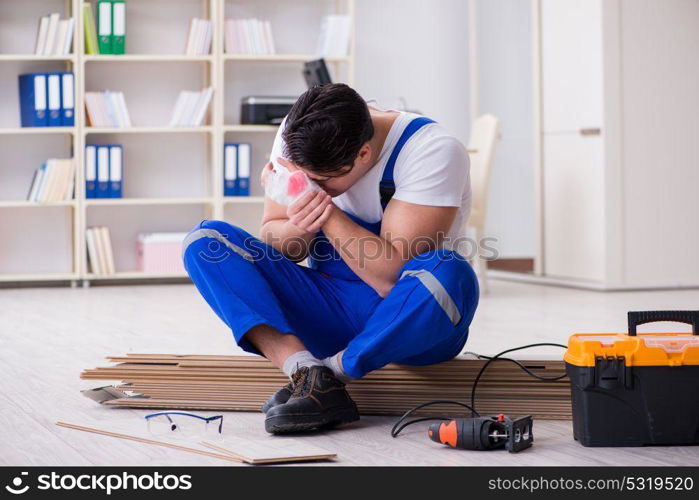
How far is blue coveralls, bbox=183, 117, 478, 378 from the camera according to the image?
186 centimetres

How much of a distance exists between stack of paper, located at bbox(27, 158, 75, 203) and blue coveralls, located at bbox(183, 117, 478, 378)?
12.3 feet

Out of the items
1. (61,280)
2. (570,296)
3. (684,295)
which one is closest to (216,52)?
(61,280)

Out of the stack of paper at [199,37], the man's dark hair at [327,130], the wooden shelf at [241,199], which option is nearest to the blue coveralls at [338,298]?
the man's dark hair at [327,130]

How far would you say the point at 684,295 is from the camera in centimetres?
473

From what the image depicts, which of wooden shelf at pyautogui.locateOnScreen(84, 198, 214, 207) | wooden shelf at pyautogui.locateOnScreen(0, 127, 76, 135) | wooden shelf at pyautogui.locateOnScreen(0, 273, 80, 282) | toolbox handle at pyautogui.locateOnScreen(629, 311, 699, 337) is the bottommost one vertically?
toolbox handle at pyautogui.locateOnScreen(629, 311, 699, 337)

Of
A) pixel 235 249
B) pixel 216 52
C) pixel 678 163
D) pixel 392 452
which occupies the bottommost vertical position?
pixel 392 452

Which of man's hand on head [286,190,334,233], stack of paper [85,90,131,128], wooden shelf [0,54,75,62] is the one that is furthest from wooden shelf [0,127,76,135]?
man's hand on head [286,190,334,233]

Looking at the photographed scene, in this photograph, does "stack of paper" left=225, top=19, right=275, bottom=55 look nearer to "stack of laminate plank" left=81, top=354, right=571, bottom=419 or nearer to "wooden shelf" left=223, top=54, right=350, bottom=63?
"wooden shelf" left=223, top=54, right=350, bottom=63

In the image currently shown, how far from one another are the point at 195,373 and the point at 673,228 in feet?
11.6

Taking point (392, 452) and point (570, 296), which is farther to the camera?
point (570, 296)

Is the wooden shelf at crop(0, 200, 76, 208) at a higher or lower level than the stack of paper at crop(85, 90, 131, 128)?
lower

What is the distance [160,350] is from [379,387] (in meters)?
1.08

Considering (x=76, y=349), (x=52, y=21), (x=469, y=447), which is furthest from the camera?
(x=52, y=21)

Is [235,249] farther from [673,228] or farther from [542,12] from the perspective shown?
[542,12]
